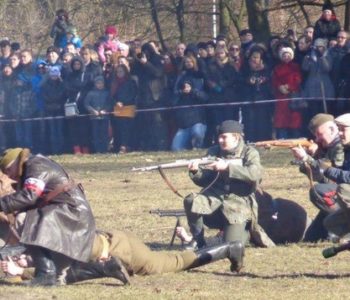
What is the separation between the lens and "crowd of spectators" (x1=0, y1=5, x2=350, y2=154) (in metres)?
21.7

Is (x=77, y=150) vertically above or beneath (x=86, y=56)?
beneath

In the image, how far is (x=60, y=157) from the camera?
953 inches

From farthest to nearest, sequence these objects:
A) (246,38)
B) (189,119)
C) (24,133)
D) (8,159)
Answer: (24,133) < (189,119) < (246,38) < (8,159)

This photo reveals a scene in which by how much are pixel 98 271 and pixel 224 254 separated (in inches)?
47.4

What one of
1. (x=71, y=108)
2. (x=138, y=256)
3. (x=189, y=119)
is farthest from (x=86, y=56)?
(x=138, y=256)

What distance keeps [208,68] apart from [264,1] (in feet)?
22.9

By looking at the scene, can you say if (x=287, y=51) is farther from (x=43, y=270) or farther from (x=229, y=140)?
(x=43, y=270)

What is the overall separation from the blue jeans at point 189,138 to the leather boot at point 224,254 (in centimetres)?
1217

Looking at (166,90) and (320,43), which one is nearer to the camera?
(320,43)

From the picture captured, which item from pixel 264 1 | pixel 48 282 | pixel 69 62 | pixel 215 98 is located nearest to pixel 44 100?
pixel 69 62

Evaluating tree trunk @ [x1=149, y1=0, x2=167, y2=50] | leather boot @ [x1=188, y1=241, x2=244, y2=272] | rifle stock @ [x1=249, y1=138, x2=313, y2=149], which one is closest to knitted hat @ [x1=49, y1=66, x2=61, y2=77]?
tree trunk @ [x1=149, y1=0, x2=167, y2=50]

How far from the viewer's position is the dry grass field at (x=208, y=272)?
10141 mm

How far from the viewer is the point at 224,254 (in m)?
11.1

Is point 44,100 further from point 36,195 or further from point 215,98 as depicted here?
point 36,195
